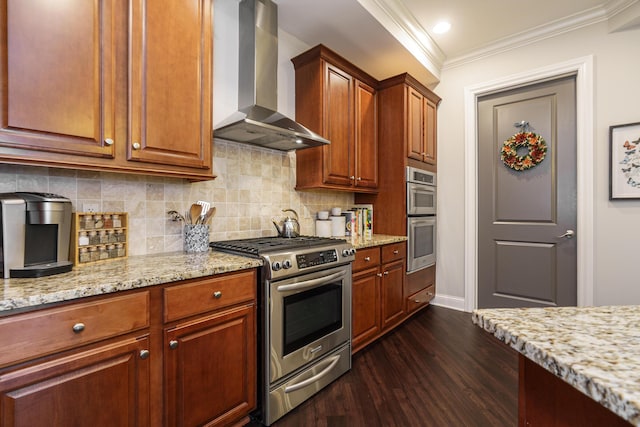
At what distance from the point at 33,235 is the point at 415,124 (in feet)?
9.87

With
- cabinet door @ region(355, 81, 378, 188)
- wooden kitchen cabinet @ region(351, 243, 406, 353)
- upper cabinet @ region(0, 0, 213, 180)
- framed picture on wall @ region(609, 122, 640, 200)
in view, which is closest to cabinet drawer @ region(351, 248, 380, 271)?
wooden kitchen cabinet @ region(351, 243, 406, 353)

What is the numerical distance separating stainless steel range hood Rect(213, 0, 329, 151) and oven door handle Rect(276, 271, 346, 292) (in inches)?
37.9

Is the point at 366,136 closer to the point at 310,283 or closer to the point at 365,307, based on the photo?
the point at 365,307

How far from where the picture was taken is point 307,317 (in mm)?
1795

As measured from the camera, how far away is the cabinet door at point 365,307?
2.25 m

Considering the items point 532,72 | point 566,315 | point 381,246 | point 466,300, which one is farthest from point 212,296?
point 532,72

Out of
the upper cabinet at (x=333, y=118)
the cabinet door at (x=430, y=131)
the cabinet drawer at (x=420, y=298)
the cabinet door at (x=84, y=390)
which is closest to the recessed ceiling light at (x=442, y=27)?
the cabinet door at (x=430, y=131)

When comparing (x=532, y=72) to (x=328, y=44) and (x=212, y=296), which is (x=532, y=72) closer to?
(x=328, y=44)

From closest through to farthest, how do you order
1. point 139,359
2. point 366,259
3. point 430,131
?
point 139,359 → point 366,259 → point 430,131

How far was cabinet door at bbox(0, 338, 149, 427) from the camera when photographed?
0.91 m

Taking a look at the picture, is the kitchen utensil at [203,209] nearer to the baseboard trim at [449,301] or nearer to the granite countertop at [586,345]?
the granite countertop at [586,345]

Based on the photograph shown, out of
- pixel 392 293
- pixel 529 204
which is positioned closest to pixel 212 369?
pixel 392 293

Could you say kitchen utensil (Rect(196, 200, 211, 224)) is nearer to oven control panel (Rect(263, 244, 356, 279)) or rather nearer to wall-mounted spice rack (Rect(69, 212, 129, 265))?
wall-mounted spice rack (Rect(69, 212, 129, 265))

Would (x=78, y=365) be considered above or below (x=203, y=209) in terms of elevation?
below
